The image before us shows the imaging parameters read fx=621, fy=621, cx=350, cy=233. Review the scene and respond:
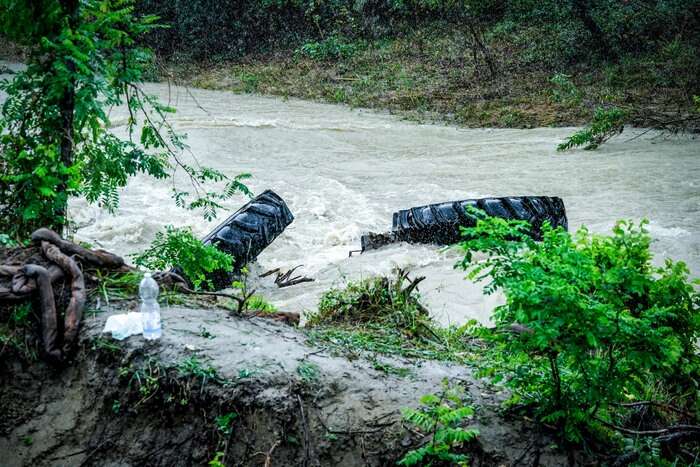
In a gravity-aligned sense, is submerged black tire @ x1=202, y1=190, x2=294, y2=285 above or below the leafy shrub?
below

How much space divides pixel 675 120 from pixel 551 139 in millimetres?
2458

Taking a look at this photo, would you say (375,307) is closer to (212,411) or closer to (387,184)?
(212,411)

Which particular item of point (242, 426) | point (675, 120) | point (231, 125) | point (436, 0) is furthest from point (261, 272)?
point (436, 0)

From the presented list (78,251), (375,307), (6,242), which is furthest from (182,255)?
(375,307)

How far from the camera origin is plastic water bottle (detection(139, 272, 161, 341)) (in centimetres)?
322

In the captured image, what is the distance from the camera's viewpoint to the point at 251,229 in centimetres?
750

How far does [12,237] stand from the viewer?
4109 mm

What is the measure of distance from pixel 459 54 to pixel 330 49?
14.6 ft

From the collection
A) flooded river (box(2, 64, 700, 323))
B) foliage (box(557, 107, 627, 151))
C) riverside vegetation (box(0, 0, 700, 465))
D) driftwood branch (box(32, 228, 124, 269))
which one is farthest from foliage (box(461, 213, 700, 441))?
foliage (box(557, 107, 627, 151))

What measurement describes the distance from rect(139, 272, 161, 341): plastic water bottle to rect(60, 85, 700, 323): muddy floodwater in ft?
8.11

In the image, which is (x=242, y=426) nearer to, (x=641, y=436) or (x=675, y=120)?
(x=641, y=436)

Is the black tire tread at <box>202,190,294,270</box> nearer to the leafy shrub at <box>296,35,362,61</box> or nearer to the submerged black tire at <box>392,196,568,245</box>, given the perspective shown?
the submerged black tire at <box>392,196,568,245</box>

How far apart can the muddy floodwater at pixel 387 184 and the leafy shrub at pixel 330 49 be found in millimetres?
Answer: 5765

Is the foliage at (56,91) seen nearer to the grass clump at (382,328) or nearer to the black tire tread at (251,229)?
the grass clump at (382,328)
